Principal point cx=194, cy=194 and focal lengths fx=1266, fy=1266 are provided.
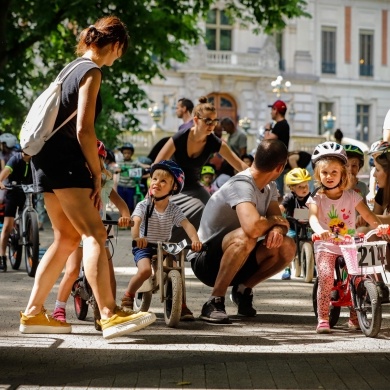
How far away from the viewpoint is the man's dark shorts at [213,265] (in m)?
9.62

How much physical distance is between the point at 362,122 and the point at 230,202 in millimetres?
59591

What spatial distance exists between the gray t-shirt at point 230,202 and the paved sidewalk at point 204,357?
0.68 m

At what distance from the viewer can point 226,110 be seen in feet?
212

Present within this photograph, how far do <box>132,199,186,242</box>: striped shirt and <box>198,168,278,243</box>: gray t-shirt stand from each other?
0.84 feet

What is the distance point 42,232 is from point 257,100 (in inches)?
1588

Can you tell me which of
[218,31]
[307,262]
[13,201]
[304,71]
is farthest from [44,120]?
[304,71]

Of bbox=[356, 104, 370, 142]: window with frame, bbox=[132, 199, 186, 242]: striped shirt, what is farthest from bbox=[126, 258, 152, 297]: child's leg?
bbox=[356, 104, 370, 142]: window with frame

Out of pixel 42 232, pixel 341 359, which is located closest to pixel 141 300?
pixel 341 359

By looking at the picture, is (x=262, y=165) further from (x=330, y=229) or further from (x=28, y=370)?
(x=28, y=370)

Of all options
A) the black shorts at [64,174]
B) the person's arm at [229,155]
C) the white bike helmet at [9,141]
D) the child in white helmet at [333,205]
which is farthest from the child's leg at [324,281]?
the white bike helmet at [9,141]

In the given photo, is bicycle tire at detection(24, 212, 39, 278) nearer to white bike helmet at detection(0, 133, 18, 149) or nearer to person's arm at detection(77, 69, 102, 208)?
white bike helmet at detection(0, 133, 18, 149)

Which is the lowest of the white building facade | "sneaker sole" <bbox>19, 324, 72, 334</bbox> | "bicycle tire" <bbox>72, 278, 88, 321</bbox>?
"sneaker sole" <bbox>19, 324, 72, 334</bbox>

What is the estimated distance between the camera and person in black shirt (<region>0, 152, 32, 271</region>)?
1467 centimetres

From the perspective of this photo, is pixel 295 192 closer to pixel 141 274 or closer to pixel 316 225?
pixel 141 274
